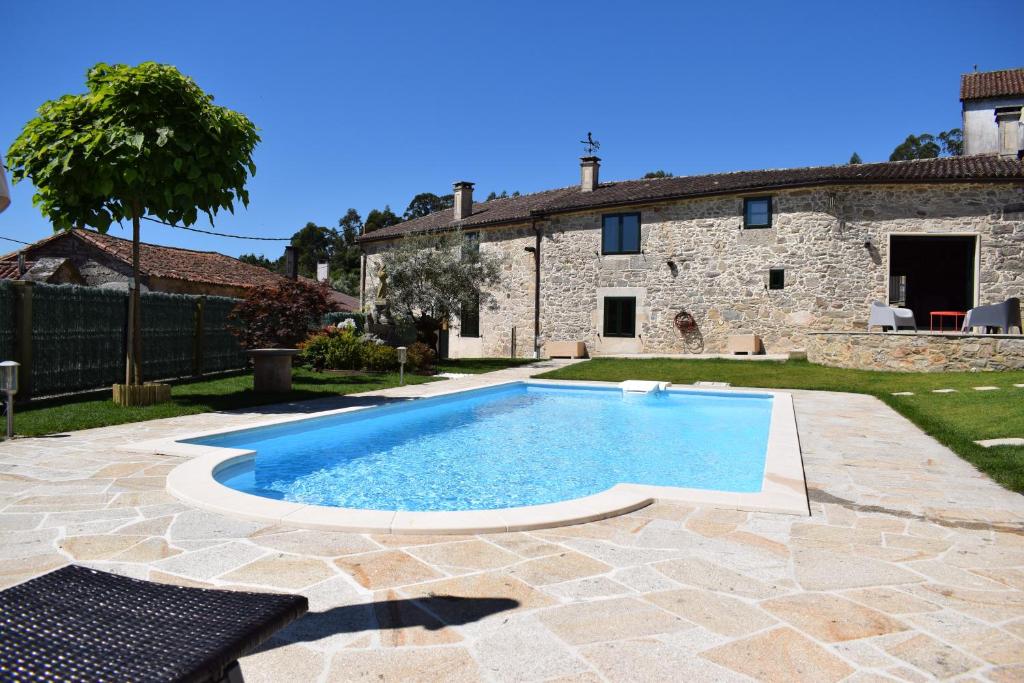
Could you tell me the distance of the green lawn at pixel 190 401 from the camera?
7.87 m

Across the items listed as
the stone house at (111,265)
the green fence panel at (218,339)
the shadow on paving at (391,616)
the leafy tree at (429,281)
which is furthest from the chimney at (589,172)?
the shadow on paving at (391,616)

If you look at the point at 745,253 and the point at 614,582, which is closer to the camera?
the point at 614,582

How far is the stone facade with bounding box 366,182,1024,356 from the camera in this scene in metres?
18.5

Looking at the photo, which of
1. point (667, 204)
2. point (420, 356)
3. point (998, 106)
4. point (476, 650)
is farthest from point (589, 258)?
point (476, 650)

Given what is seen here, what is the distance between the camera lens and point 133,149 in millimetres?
8422

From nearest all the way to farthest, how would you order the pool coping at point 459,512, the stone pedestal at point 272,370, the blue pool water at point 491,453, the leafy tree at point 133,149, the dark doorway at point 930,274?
the pool coping at point 459,512
the blue pool water at point 491,453
the leafy tree at point 133,149
the stone pedestal at point 272,370
the dark doorway at point 930,274

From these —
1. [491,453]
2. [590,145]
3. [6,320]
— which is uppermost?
[590,145]

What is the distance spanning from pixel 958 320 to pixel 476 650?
24.3 m

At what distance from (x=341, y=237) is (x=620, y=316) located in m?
66.9

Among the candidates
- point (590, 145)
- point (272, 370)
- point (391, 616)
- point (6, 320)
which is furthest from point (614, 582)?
point (590, 145)

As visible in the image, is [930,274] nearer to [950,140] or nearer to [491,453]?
[491,453]

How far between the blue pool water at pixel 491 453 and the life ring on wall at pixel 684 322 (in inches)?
380

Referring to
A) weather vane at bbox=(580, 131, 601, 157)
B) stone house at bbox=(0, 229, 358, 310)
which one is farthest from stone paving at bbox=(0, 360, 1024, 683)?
weather vane at bbox=(580, 131, 601, 157)

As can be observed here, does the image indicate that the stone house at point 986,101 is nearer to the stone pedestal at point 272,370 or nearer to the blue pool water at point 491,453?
the blue pool water at point 491,453
